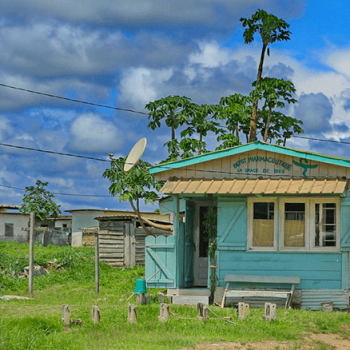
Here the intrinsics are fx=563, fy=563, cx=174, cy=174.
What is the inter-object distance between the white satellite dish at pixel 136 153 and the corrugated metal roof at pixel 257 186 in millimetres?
1140

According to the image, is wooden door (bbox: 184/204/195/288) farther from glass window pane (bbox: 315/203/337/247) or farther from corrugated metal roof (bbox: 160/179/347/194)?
glass window pane (bbox: 315/203/337/247)

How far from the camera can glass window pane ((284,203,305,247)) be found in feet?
49.7

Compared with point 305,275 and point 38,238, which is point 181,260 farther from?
point 38,238

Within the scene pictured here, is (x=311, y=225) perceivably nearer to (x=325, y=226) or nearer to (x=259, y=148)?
(x=325, y=226)

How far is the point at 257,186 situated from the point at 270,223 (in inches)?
43.0

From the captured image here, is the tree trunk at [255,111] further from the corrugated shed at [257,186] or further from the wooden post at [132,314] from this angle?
the wooden post at [132,314]

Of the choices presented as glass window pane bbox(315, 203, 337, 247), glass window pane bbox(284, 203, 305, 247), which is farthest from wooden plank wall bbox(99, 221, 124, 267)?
glass window pane bbox(315, 203, 337, 247)

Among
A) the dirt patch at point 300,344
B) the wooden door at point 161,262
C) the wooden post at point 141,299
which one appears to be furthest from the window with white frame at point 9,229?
the dirt patch at point 300,344

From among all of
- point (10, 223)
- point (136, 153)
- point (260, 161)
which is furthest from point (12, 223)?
point (260, 161)

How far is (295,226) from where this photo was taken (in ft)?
49.8

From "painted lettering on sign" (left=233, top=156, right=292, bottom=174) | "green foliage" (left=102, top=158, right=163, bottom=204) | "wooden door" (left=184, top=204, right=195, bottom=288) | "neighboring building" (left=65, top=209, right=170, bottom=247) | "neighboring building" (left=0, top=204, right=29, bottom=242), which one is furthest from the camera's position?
"neighboring building" (left=0, top=204, right=29, bottom=242)

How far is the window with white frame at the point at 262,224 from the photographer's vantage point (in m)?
15.2

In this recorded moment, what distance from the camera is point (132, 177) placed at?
76.0 feet

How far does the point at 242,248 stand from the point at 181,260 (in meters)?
1.86
